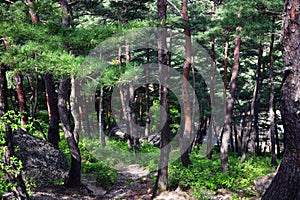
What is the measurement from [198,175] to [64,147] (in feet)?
27.0

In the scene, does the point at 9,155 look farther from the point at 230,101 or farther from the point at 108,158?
the point at 108,158

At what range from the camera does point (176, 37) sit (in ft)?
64.0

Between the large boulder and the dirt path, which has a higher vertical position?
the large boulder

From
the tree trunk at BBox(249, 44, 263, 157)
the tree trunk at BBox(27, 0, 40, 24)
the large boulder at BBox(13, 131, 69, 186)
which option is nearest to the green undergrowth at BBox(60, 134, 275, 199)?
the large boulder at BBox(13, 131, 69, 186)

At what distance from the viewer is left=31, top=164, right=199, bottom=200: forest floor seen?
29.5 ft

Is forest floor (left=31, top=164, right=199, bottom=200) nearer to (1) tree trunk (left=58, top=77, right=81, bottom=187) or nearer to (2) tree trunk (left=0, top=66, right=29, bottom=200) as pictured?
(1) tree trunk (left=58, top=77, right=81, bottom=187)

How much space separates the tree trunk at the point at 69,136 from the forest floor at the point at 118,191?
15.3 inches

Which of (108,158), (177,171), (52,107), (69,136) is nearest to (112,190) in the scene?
(177,171)

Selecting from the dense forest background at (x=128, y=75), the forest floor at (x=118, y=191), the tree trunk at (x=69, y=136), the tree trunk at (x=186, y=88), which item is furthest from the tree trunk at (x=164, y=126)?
the tree trunk at (x=69, y=136)

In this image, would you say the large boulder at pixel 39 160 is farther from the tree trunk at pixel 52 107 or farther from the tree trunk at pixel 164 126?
the tree trunk at pixel 164 126

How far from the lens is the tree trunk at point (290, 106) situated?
195 inches

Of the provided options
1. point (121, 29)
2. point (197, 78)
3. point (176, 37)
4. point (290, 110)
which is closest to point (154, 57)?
point (176, 37)

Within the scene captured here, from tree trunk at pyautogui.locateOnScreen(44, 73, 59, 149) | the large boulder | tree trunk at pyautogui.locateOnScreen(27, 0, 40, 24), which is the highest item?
tree trunk at pyautogui.locateOnScreen(27, 0, 40, 24)

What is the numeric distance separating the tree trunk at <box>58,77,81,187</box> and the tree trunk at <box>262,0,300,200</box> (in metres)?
6.43
